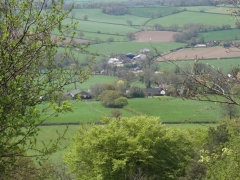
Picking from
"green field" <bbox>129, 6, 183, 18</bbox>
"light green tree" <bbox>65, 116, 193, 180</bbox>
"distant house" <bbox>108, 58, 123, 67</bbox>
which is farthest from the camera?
"green field" <bbox>129, 6, 183, 18</bbox>

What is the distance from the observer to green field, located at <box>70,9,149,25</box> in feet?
354

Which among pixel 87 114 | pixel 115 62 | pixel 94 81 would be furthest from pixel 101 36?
pixel 87 114

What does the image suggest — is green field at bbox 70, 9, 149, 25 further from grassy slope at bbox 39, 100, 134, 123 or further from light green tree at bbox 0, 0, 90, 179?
light green tree at bbox 0, 0, 90, 179

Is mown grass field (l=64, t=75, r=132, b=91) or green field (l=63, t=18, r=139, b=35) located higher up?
green field (l=63, t=18, r=139, b=35)

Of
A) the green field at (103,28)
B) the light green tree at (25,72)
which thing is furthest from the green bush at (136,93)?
the light green tree at (25,72)

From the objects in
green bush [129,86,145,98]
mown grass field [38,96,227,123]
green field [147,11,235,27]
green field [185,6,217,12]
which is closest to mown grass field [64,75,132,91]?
green bush [129,86,145,98]

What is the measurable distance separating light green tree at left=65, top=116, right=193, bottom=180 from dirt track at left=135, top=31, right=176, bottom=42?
6746 cm

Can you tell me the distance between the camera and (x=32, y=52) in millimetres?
6805

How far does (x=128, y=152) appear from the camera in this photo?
2252cm

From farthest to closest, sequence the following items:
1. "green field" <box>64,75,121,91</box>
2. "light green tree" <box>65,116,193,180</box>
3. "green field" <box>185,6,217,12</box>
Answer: "green field" <box>185,6,217,12</box> → "green field" <box>64,75,121,91</box> → "light green tree" <box>65,116,193,180</box>

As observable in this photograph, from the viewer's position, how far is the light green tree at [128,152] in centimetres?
2286

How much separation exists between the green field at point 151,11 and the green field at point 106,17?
6.79ft

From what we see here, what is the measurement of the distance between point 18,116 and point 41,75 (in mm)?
1466

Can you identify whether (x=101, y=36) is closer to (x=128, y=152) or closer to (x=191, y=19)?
(x=191, y=19)
